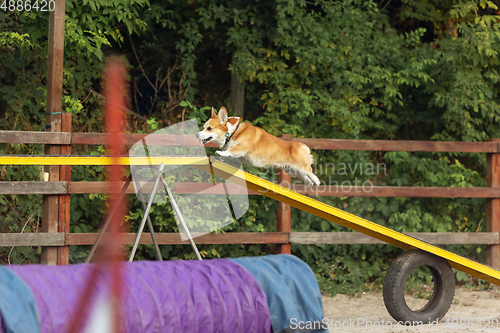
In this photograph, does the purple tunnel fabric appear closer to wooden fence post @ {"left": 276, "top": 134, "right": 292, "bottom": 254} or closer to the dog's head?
the dog's head

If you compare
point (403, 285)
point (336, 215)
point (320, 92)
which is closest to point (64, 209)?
point (336, 215)

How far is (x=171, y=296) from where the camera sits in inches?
103

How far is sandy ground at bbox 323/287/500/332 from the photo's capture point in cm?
415

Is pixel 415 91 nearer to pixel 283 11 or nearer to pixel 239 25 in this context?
pixel 283 11

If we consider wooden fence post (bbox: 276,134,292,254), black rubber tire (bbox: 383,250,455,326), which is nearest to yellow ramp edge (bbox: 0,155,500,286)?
black rubber tire (bbox: 383,250,455,326)

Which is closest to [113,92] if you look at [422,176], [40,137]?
[40,137]

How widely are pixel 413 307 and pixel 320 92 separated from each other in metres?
3.31

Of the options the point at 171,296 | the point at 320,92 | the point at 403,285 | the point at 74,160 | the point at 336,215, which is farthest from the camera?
the point at 320,92

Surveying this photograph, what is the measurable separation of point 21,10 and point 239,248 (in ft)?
12.8

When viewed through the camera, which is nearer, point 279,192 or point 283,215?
point 279,192

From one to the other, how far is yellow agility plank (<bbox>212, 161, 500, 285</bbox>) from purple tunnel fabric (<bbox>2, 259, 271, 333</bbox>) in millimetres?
865

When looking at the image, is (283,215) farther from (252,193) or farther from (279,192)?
(279,192)

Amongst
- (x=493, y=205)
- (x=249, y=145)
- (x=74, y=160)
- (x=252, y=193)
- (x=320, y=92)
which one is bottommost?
(x=493, y=205)

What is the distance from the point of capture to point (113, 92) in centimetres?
60
